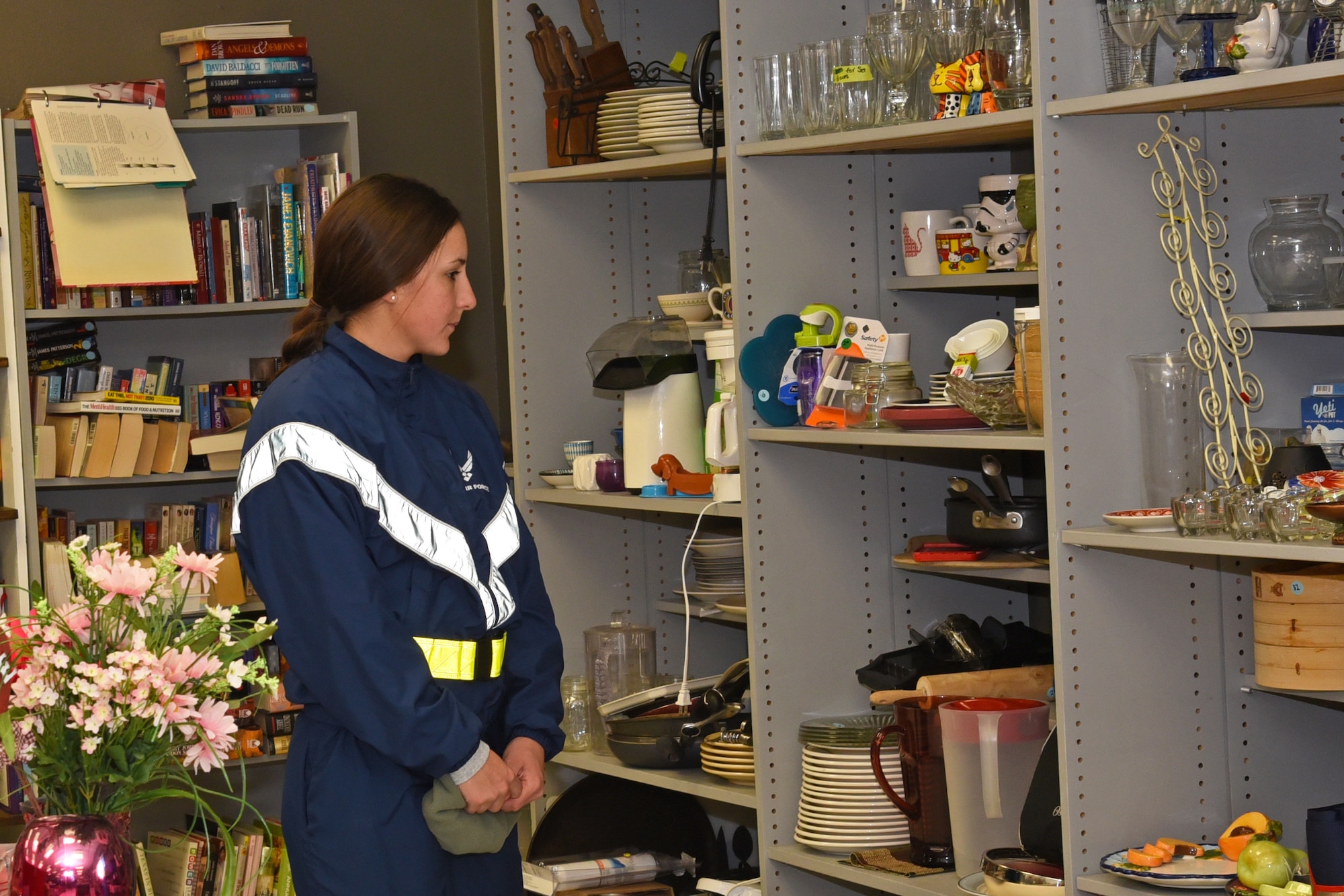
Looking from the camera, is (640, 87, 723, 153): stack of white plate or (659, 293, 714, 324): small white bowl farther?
(659, 293, 714, 324): small white bowl

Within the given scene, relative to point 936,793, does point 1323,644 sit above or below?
above

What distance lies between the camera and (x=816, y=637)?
2.71 metres

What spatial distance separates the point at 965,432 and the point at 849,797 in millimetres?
699

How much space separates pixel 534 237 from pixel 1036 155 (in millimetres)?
1393

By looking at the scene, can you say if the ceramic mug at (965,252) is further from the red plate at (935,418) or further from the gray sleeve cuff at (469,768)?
the gray sleeve cuff at (469,768)

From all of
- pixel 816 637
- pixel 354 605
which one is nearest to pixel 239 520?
pixel 354 605

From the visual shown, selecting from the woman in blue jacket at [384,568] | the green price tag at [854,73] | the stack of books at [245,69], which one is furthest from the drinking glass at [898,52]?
the stack of books at [245,69]

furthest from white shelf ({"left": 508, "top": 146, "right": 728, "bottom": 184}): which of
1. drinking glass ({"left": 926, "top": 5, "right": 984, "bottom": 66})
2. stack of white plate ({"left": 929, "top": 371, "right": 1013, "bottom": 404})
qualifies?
stack of white plate ({"left": 929, "top": 371, "right": 1013, "bottom": 404})

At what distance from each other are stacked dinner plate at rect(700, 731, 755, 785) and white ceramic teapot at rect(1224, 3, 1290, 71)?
1.47m

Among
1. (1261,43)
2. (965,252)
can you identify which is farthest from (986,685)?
(1261,43)

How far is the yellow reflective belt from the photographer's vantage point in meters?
2.23

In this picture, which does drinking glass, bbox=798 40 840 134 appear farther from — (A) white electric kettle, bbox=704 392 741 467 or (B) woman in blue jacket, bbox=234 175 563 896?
(B) woman in blue jacket, bbox=234 175 563 896

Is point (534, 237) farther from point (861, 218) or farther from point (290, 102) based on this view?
point (290, 102)

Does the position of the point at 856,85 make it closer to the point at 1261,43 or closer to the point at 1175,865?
the point at 1261,43
